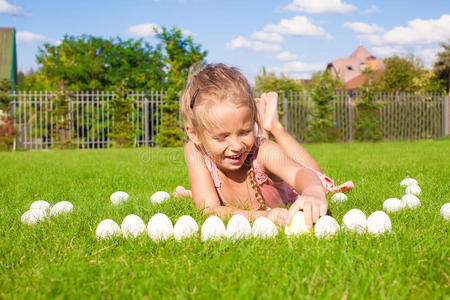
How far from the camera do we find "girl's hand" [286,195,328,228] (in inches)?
87.3

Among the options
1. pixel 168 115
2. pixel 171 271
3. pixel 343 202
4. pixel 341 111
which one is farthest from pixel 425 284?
pixel 341 111

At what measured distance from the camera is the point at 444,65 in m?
23.0

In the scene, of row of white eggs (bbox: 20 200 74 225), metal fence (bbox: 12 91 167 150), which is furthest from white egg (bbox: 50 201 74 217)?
metal fence (bbox: 12 91 167 150)

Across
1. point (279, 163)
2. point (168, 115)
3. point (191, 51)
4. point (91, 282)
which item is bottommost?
point (91, 282)

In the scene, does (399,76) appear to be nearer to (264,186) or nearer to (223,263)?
(264,186)

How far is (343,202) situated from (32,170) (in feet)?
15.7

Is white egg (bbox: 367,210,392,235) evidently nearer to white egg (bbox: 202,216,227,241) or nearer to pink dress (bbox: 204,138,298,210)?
white egg (bbox: 202,216,227,241)

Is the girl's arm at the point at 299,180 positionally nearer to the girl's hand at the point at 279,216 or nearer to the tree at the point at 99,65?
the girl's hand at the point at 279,216

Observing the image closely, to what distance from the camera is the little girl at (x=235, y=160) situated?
250cm

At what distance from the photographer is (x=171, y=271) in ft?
5.59

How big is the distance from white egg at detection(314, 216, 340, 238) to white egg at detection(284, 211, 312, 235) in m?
0.07

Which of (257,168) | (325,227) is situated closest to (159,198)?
(257,168)

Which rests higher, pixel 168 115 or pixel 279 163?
pixel 168 115

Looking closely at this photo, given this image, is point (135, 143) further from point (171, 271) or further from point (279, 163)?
point (171, 271)
